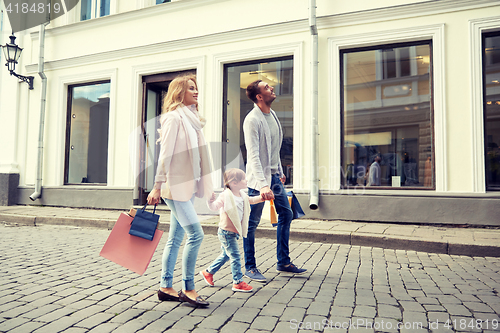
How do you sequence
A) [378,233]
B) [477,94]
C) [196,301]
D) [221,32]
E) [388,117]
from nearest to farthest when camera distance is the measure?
[196,301] < [378,233] < [477,94] < [388,117] < [221,32]

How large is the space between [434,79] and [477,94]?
79 cm

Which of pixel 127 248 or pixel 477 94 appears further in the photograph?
pixel 477 94

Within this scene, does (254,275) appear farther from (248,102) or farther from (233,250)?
(248,102)

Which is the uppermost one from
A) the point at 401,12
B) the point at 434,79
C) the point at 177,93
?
the point at 401,12

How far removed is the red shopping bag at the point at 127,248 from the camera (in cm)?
295

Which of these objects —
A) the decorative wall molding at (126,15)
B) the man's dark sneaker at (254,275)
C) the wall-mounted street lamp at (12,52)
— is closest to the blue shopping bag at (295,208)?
the man's dark sneaker at (254,275)

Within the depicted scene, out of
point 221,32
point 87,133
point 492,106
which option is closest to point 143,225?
point 492,106

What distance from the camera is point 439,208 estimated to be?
715cm

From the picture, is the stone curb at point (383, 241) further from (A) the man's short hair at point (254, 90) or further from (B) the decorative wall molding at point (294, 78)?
(A) the man's short hair at point (254, 90)

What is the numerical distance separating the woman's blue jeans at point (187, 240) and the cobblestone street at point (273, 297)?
22 cm

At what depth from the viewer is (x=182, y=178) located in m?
2.97

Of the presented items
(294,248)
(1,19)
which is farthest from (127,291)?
(1,19)

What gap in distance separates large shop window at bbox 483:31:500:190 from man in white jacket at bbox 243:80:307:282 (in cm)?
485

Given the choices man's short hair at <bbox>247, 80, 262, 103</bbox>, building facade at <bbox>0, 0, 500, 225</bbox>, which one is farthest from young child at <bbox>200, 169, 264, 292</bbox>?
building facade at <bbox>0, 0, 500, 225</bbox>
